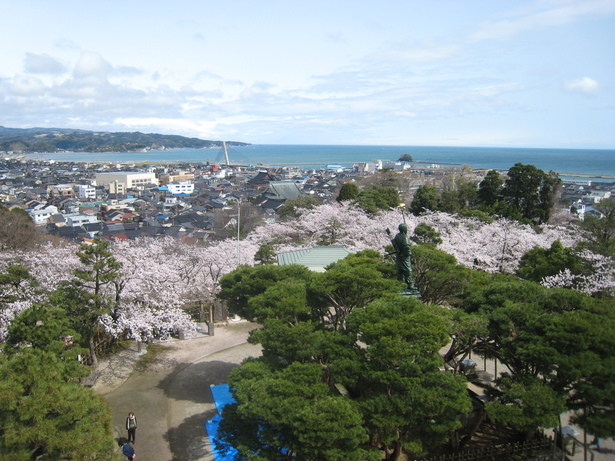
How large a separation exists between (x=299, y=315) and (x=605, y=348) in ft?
18.0

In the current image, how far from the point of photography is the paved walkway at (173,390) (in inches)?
361

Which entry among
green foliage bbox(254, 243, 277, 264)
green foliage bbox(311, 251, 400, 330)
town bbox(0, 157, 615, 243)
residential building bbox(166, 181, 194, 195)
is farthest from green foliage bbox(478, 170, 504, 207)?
residential building bbox(166, 181, 194, 195)

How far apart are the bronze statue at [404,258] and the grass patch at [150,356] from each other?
815cm

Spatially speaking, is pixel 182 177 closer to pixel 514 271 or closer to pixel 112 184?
pixel 112 184

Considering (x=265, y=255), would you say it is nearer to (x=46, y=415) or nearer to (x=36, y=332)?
(x=36, y=332)

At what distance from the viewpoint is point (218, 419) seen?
10.0 m

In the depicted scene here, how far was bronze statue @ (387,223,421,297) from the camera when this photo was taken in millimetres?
9617

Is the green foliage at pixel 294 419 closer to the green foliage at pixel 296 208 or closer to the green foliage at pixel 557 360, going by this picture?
the green foliage at pixel 557 360

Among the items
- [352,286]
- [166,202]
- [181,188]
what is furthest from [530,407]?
[181,188]

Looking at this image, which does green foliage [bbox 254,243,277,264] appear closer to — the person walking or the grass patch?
the grass patch

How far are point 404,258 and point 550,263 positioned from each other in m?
8.37

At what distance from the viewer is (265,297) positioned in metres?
8.90

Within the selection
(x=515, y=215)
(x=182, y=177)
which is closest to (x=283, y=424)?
(x=515, y=215)

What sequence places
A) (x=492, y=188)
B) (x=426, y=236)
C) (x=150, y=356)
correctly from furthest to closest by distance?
(x=492, y=188)
(x=426, y=236)
(x=150, y=356)
